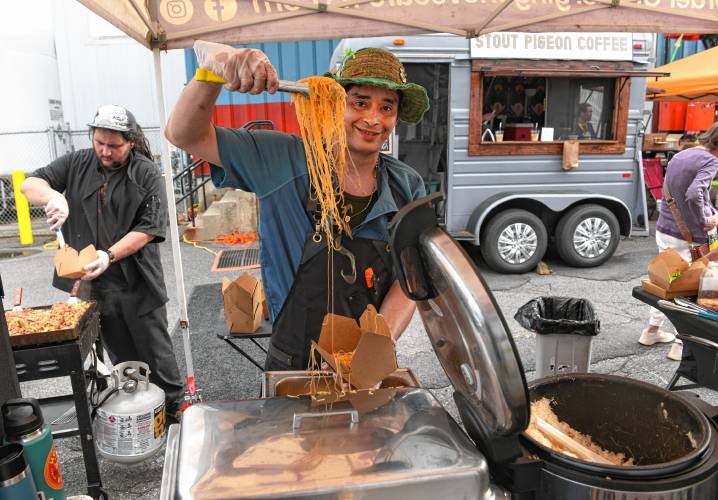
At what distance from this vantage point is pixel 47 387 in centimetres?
449

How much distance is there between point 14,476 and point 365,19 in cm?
292

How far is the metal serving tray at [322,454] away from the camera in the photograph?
107cm

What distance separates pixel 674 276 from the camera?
3.08 metres

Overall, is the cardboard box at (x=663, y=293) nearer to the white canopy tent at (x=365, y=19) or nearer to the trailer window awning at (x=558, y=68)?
the white canopy tent at (x=365, y=19)

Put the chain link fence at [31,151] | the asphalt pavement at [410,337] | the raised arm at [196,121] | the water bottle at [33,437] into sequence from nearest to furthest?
1. the water bottle at [33,437]
2. the raised arm at [196,121]
3. the asphalt pavement at [410,337]
4. the chain link fence at [31,151]

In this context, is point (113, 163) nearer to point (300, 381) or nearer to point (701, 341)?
point (300, 381)

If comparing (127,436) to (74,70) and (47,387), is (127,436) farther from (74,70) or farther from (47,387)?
(74,70)

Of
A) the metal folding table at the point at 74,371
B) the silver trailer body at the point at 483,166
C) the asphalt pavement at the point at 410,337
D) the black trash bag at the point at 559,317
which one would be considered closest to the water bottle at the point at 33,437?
the metal folding table at the point at 74,371

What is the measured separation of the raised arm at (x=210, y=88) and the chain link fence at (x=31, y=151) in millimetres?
10704

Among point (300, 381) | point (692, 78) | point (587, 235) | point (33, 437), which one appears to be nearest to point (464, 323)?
point (300, 381)

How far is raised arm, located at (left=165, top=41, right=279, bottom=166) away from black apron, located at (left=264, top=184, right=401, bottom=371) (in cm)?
49

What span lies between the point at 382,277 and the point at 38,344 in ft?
5.96

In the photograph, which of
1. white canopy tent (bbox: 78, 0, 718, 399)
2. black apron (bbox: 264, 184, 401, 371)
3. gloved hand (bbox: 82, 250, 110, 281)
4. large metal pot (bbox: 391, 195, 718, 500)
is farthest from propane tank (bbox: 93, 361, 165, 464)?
large metal pot (bbox: 391, 195, 718, 500)

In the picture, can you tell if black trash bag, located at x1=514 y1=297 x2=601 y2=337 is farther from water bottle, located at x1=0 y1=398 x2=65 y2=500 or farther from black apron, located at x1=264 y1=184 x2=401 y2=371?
water bottle, located at x1=0 y1=398 x2=65 y2=500
